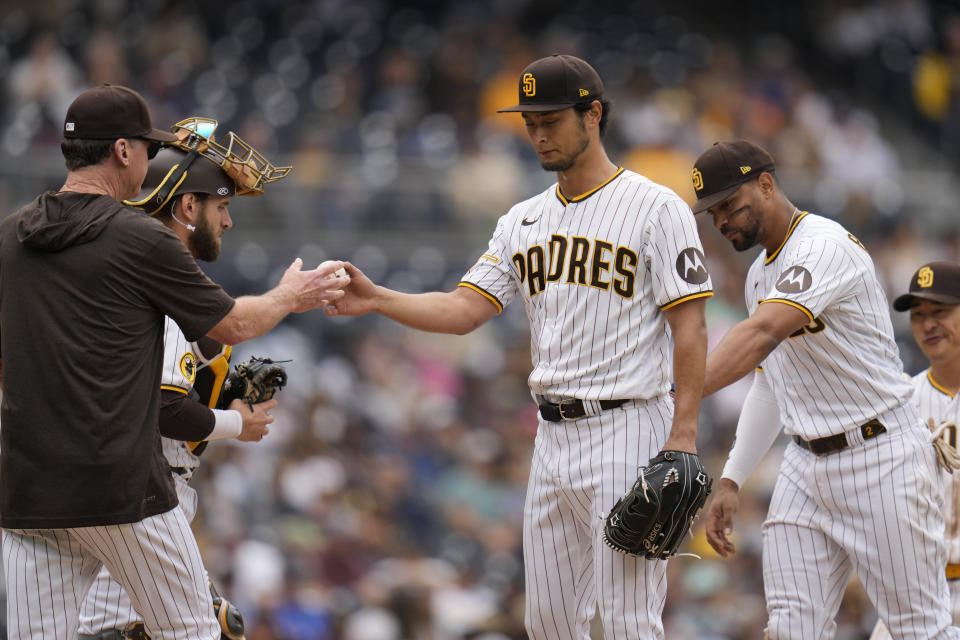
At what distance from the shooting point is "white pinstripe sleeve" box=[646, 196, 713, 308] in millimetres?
4148

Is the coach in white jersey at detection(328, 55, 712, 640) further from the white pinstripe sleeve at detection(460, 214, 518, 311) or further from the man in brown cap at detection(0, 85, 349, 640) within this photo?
the man in brown cap at detection(0, 85, 349, 640)

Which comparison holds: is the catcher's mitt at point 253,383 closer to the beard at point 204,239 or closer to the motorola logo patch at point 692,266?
the beard at point 204,239

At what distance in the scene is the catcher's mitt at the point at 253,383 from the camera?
4.74 meters

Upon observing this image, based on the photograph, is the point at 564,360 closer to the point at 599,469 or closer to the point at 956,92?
the point at 599,469

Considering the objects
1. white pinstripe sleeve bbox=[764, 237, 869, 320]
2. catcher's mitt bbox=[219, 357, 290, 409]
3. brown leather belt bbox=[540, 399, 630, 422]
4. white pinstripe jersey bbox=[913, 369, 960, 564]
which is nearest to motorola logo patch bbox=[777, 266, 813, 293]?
white pinstripe sleeve bbox=[764, 237, 869, 320]

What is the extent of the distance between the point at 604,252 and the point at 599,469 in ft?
2.53

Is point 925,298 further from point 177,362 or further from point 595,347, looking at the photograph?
point 177,362

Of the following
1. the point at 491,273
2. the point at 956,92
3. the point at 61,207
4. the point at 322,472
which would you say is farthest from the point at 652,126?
the point at 61,207

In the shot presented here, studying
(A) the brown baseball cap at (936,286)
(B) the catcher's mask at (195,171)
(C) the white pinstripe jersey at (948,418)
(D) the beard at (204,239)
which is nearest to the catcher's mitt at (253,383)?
(D) the beard at (204,239)

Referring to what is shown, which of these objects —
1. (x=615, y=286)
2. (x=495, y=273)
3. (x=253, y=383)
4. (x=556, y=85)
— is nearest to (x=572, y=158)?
(x=556, y=85)

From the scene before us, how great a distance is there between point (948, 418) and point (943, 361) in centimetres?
25

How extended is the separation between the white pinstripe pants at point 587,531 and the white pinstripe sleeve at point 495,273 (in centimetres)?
59

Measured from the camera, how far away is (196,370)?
465 cm

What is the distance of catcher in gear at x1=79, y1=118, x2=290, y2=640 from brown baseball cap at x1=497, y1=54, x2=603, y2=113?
3.57 feet
